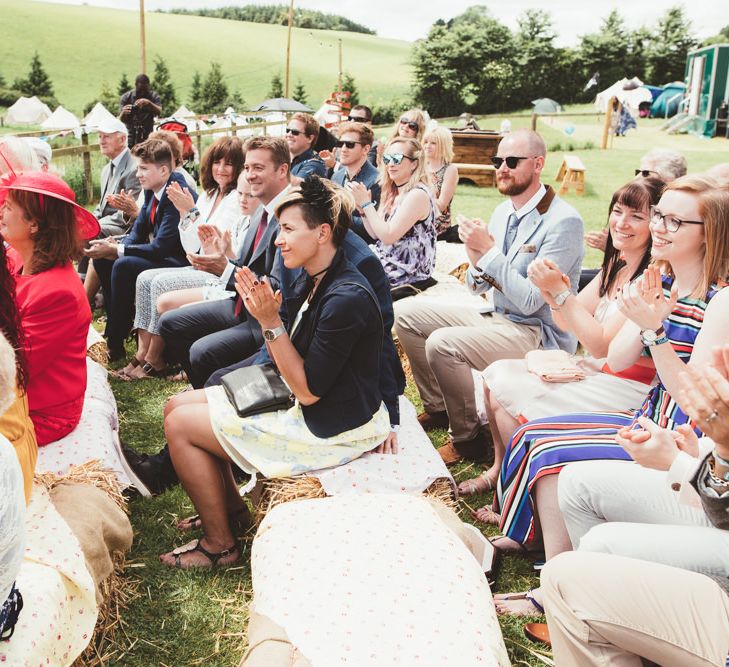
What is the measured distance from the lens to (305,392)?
286 centimetres

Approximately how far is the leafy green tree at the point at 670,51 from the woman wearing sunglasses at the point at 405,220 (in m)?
49.5

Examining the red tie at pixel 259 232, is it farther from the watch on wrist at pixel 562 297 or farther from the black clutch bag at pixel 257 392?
the watch on wrist at pixel 562 297

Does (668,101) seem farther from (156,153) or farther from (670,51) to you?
(156,153)

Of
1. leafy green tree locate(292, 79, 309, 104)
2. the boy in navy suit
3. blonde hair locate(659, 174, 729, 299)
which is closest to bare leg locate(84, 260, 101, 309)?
the boy in navy suit

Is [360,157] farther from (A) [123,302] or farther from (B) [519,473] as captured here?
(B) [519,473]

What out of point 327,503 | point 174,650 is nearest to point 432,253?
point 327,503

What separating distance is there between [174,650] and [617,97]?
28890 mm

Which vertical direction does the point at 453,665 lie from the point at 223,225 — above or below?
below

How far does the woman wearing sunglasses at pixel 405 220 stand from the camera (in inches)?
203

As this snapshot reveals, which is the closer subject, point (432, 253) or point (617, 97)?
point (432, 253)

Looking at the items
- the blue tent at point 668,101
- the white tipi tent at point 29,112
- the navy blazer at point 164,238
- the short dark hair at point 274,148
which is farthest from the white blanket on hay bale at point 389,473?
the white tipi tent at point 29,112

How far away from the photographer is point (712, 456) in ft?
6.24

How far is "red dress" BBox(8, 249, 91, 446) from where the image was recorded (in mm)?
3074

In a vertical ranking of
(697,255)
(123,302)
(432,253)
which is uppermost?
(697,255)
